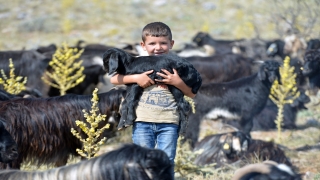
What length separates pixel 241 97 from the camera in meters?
11.2

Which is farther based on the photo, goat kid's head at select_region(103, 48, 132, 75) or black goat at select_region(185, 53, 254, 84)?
black goat at select_region(185, 53, 254, 84)

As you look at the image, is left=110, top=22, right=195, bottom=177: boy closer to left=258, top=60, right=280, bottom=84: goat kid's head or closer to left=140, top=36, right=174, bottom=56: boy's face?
left=140, top=36, right=174, bottom=56: boy's face

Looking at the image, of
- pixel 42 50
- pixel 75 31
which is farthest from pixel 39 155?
pixel 75 31

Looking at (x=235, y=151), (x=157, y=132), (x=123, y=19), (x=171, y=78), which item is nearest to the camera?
(x=171, y=78)

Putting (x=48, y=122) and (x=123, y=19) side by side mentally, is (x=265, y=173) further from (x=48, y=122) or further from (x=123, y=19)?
(x=123, y=19)

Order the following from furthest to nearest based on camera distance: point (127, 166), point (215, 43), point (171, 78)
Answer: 1. point (215, 43)
2. point (171, 78)
3. point (127, 166)

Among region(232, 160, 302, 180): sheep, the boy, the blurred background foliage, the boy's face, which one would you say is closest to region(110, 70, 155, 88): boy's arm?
the boy

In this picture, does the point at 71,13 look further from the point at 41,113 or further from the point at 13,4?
the point at 41,113

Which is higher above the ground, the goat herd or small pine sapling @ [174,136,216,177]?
the goat herd

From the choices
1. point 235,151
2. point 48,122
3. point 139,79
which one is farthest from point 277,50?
point 139,79

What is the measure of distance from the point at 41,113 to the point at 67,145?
503mm

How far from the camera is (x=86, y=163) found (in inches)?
159

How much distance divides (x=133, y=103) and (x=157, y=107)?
210mm

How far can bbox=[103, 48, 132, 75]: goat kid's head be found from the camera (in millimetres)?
5094
